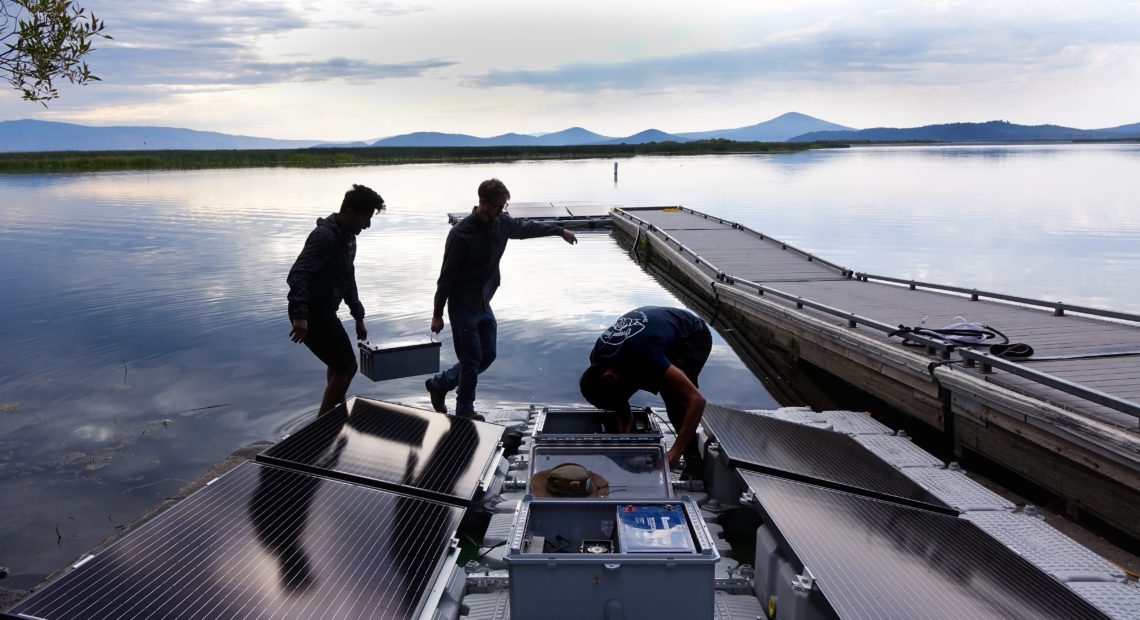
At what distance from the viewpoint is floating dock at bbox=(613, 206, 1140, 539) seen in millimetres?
5617

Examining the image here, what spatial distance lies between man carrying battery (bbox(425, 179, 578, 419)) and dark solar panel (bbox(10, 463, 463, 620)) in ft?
8.89

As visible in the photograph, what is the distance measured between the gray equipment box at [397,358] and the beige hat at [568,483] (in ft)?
10.6

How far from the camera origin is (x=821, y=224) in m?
27.6

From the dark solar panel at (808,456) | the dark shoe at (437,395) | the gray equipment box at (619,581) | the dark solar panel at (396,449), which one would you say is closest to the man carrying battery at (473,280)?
the dark shoe at (437,395)

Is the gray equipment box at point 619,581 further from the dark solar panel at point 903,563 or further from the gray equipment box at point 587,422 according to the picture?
the gray equipment box at point 587,422

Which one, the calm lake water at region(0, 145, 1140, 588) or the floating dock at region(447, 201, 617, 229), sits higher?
the floating dock at region(447, 201, 617, 229)

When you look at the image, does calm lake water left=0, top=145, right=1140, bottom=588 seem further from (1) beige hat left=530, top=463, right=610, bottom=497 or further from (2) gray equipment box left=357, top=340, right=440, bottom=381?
(1) beige hat left=530, top=463, right=610, bottom=497

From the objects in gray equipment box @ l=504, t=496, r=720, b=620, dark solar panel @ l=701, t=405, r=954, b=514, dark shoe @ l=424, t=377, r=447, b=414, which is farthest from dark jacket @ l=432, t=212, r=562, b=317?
gray equipment box @ l=504, t=496, r=720, b=620

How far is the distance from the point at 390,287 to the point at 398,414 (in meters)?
10.5

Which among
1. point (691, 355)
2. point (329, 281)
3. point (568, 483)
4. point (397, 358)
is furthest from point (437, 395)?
point (568, 483)

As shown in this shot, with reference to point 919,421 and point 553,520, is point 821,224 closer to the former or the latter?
point 919,421

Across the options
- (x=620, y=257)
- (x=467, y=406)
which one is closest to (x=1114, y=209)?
(x=620, y=257)

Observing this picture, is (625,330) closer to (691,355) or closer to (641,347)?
(641,347)

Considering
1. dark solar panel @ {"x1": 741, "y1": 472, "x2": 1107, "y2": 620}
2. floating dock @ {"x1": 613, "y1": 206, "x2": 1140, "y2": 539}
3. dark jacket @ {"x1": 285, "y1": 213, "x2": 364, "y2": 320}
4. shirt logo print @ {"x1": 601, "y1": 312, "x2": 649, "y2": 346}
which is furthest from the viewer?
dark jacket @ {"x1": 285, "y1": 213, "x2": 364, "y2": 320}
